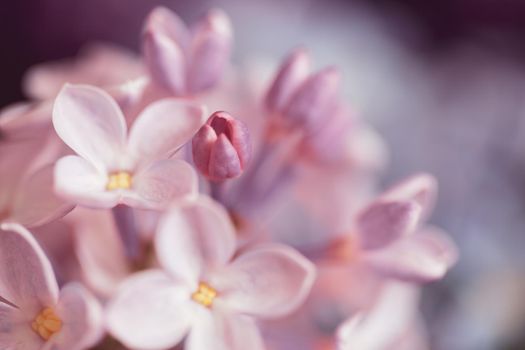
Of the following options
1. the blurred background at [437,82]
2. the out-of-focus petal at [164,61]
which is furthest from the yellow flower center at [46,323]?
the blurred background at [437,82]

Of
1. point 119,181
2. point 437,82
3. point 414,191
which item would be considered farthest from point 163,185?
point 437,82

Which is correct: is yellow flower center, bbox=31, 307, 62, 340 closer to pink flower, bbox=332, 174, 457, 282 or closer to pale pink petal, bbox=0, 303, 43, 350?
pale pink petal, bbox=0, 303, 43, 350

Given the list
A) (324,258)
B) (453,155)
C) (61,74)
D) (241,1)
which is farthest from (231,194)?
(241,1)

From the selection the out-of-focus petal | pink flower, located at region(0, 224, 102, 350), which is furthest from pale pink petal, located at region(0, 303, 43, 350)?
the out-of-focus petal

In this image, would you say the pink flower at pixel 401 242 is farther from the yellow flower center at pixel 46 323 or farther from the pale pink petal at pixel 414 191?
the yellow flower center at pixel 46 323

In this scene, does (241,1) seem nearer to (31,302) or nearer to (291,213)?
(291,213)

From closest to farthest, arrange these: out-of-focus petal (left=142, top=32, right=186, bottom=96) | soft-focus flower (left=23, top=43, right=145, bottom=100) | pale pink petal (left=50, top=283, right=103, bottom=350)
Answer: pale pink petal (left=50, top=283, right=103, bottom=350) → out-of-focus petal (left=142, top=32, right=186, bottom=96) → soft-focus flower (left=23, top=43, right=145, bottom=100)
